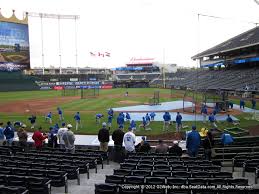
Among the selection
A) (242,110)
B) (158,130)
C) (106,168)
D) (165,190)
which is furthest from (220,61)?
(165,190)

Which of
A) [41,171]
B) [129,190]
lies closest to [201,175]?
[129,190]

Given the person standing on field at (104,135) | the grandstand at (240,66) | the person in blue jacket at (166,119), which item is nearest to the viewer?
the person standing on field at (104,135)

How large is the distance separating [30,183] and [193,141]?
275 inches

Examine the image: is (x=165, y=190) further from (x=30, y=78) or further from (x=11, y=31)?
(x=30, y=78)

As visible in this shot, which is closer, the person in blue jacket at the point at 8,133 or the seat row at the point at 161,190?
the seat row at the point at 161,190

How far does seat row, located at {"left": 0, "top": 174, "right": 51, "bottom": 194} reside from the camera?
7609 millimetres

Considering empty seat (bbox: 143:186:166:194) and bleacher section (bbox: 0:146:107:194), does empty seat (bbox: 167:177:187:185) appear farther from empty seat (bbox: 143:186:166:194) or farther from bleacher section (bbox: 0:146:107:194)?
bleacher section (bbox: 0:146:107:194)

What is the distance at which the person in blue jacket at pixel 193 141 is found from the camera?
1242cm

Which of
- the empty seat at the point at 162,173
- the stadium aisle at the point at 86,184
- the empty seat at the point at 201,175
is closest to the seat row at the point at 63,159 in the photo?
the stadium aisle at the point at 86,184

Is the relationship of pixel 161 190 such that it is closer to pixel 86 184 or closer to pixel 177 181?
pixel 177 181

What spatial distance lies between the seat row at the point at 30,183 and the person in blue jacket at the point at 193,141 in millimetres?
6398

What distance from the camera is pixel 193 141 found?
12602mm

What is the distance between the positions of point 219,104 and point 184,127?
979 cm

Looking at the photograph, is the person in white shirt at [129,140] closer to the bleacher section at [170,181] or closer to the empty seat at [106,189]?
the bleacher section at [170,181]
